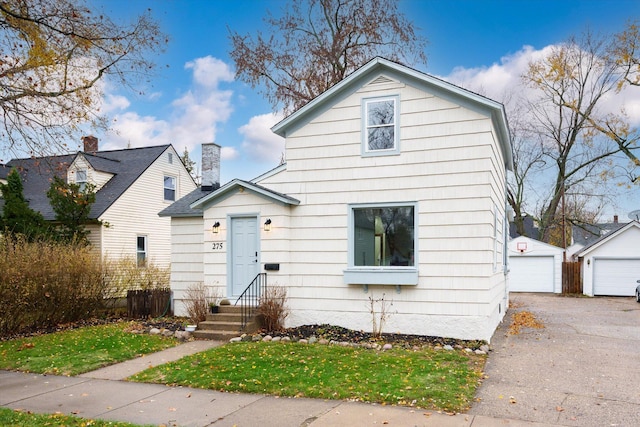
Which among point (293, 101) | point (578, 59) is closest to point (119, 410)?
point (293, 101)

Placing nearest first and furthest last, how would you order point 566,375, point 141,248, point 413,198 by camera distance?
1. point 566,375
2. point 413,198
3. point 141,248

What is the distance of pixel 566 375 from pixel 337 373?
131 inches

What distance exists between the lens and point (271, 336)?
10039 millimetres

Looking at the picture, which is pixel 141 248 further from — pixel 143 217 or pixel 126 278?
pixel 126 278

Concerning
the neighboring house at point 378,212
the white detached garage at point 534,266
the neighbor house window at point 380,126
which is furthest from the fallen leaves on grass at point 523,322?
the white detached garage at point 534,266

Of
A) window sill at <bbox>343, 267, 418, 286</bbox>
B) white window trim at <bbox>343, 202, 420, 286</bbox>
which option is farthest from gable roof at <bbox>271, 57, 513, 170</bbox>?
window sill at <bbox>343, 267, 418, 286</bbox>

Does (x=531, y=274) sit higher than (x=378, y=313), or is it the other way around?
(x=378, y=313)

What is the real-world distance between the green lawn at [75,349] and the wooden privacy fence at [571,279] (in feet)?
66.3

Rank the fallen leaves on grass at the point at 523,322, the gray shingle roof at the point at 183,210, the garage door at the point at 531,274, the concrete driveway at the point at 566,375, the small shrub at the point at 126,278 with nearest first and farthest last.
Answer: the concrete driveway at the point at 566,375, the fallen leaves on grass at the point at 523,322, the gray shingle roof at the point at 183,210, the small shrub at the point at 126,278, the garage door at the point at 531,274

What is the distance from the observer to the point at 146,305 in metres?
13.8

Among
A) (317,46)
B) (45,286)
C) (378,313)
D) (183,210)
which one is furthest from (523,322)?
(317,46)

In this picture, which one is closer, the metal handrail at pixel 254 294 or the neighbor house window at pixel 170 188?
the metal handrail at pixel 254 294

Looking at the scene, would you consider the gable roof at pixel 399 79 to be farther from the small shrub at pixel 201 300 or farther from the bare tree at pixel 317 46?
the bare tree at pixel 317 46

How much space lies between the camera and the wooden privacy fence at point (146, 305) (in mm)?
13711
